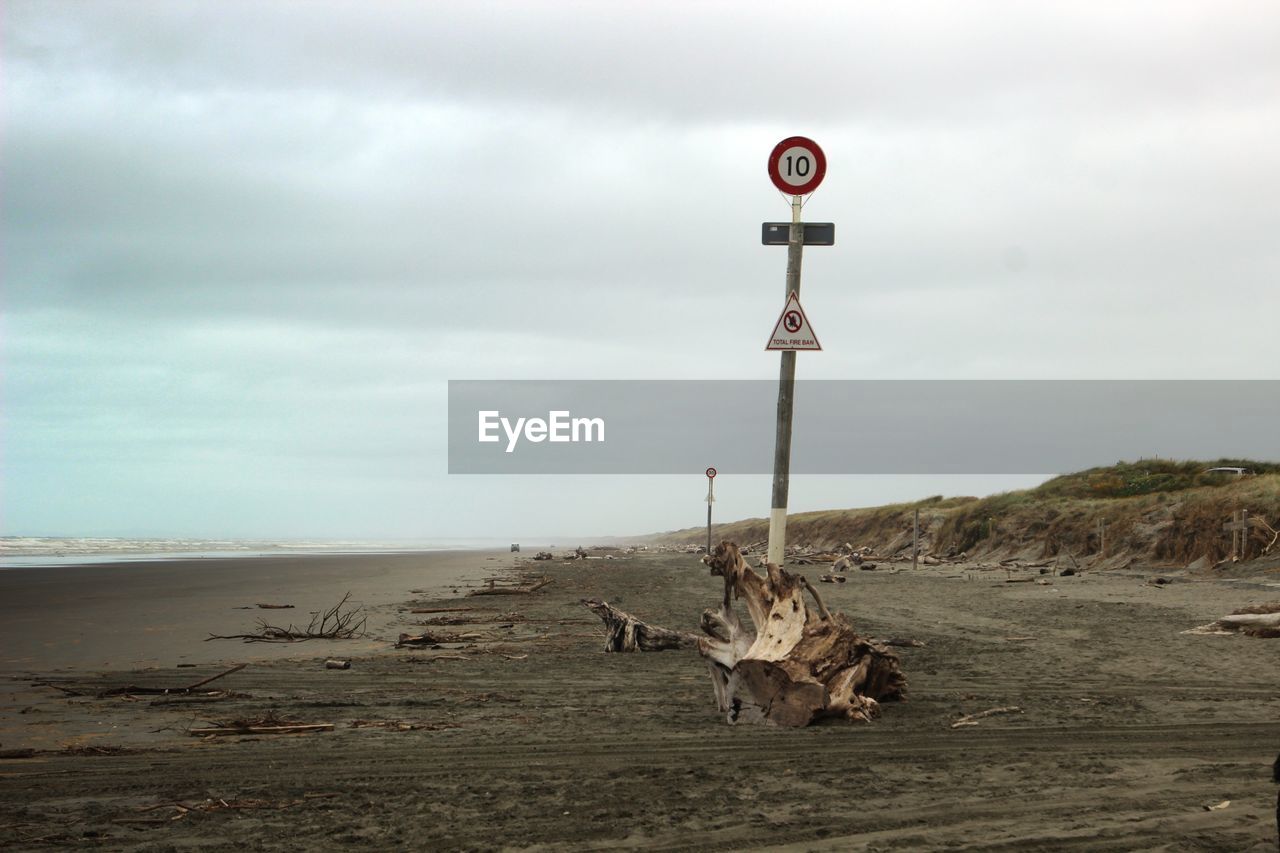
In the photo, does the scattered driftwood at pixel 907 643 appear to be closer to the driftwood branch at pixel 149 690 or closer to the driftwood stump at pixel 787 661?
the driftwood stump at pixel 787 661

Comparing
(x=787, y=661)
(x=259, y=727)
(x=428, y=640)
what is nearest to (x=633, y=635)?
(x=428, y=640)

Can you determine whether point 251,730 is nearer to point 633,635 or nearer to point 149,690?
point 149,690

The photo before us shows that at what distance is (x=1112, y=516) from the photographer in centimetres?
3291

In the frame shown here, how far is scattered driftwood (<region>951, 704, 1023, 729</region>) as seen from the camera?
7.50 m

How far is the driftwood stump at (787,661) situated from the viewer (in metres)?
7.69

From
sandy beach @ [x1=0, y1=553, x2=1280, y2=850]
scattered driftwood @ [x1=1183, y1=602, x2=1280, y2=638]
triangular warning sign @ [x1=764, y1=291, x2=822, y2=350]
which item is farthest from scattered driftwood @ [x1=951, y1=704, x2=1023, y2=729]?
scattered driftwood @ [x1=1183, y1=602, x2=1280, y2=638]

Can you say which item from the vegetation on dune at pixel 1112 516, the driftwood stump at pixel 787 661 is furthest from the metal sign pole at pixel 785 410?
the vegetation on dune at pixel 1112 516

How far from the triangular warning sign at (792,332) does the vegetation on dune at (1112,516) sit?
20550 millimetres

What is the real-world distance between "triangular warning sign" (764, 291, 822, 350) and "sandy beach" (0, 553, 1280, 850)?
11.3 feet

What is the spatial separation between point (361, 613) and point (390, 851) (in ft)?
49.0

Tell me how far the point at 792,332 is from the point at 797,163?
174 centimetres

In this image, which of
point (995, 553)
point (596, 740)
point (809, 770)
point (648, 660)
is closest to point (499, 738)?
point (596, 740)

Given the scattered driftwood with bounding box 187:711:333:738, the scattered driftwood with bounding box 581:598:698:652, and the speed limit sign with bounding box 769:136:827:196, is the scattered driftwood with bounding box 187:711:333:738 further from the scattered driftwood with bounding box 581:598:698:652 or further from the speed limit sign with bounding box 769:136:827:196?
the speed limit sign with bounding box 769:136:827:196

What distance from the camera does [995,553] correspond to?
38.4 m
